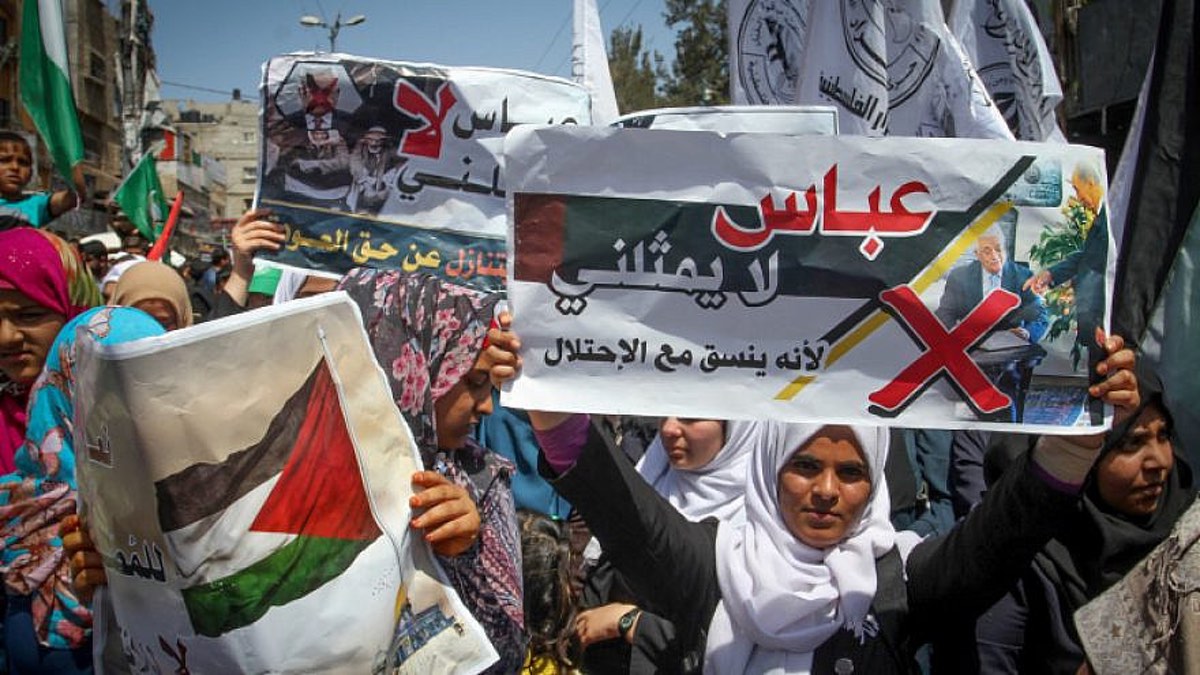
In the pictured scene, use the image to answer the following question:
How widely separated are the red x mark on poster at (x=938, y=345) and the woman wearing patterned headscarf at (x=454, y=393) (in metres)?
0.87

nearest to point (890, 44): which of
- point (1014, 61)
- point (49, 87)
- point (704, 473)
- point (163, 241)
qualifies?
point (1014, 61)

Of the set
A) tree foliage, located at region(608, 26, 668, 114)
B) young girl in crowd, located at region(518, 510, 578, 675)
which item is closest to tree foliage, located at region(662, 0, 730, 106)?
tree foliage, located at region(608, 26, 668, 114)

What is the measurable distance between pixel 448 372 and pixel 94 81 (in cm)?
4794

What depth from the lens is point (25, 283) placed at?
2611 mm

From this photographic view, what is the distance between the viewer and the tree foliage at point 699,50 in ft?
76.7

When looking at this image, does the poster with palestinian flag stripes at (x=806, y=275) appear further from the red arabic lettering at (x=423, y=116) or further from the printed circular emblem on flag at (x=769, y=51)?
the printed circular emblem on flag at (x=769, y=51)

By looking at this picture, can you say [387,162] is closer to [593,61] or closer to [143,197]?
[593,61]

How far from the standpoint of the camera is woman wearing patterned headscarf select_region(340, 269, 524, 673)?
2119 millimetres

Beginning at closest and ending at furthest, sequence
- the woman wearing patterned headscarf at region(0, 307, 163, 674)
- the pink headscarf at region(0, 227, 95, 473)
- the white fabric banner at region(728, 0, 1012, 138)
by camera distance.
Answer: the woman wearing patterned headscarf at region(0, 307, 163, 674) → the pink headscarf at region(0, 227, 95, 473) → the white fabric banner at region(728, 0, 1012, 138)

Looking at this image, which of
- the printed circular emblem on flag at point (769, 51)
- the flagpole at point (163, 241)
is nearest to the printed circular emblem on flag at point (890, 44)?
the printed circular emblem on flag at point (769, 51)

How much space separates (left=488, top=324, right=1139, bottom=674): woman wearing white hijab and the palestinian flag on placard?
51 centimetres

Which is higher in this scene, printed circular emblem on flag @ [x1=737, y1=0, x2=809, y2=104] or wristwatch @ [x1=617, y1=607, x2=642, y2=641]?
printed circular emblem on flag @ [x1=737, y1=0, x2=809, y2=104]

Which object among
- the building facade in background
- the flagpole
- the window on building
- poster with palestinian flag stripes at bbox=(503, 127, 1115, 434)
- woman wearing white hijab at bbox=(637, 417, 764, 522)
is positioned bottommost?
the building facade in background

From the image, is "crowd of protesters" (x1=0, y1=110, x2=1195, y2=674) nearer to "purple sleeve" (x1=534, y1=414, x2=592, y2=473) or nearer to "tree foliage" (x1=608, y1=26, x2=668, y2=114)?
"purple sleeve" (x1=534, y1=414, x2=592, y2=473)
